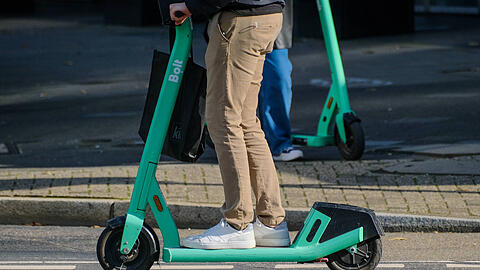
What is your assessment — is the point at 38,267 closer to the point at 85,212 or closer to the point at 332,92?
the point at 85,212

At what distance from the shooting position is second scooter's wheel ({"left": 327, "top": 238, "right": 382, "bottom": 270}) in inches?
175

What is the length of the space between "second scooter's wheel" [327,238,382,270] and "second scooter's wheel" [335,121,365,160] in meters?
3.05

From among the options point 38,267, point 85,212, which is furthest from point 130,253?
point 85,212

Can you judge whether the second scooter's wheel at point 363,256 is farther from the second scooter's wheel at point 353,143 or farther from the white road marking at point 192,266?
the second scooter's wheel at point 353,143

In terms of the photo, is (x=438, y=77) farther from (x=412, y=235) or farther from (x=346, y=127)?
(x=412, y=235)

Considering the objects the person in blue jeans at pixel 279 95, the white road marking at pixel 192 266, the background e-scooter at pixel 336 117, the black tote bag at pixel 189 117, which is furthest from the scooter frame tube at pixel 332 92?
the black tote bag at pixel 189 117

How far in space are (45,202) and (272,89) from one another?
215 centimetres

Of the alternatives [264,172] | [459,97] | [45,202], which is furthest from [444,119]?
[264,172]

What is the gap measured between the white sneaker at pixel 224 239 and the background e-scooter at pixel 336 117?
126 inches

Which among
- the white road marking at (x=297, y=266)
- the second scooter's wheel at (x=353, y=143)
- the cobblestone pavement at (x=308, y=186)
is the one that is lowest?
the second scooter's wheel at (x=353, y=143)

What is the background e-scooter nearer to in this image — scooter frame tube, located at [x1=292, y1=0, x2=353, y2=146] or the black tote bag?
scooter frame tube, located at [x1=292, y1=0, x2=353, y2=146]

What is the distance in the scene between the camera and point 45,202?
6.07 meters

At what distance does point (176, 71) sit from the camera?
14.3 ft

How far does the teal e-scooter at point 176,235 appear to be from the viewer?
4.37m
